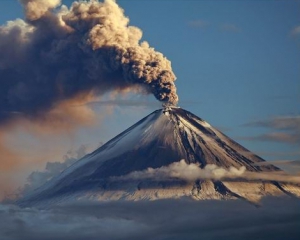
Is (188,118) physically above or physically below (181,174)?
above

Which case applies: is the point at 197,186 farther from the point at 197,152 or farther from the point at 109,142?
the point at 109,142

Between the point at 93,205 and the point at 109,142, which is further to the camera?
the point at 109,142

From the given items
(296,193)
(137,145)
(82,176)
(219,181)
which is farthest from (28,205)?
(296,193)

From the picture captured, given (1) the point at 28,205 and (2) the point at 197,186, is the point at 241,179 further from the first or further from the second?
(1) the point at 28,205

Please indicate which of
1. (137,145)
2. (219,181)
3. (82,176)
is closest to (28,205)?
(82,176)

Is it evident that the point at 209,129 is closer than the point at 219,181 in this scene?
No

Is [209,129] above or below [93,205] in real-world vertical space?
above
